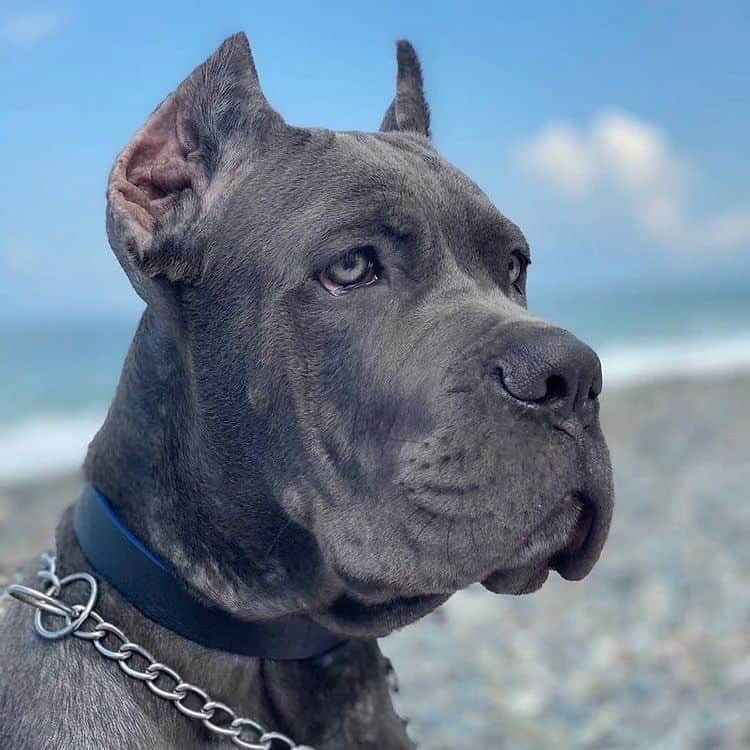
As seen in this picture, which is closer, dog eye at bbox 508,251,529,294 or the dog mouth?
the dog mouth

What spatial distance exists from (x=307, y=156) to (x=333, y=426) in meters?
0.79

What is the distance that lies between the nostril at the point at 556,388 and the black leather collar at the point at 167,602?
3.21 feet

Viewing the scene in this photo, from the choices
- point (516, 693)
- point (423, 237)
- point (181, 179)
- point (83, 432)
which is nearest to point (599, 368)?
point (423, 237)

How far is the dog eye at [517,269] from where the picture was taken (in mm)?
3516

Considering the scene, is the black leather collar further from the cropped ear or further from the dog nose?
the dog nose

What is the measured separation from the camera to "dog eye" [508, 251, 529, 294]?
3516 millimetres

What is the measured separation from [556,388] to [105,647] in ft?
4.51

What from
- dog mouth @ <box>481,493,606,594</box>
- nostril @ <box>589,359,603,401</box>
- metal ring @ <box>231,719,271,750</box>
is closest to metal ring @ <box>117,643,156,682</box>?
metal ring @ <box>231,719,271,750</box>

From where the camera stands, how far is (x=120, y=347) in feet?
98.0

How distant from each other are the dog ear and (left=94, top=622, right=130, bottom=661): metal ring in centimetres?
190

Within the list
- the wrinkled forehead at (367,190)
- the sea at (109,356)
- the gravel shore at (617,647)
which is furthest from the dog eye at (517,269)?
the sea at (109,356)

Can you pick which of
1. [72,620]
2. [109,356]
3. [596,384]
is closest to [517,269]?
[596,384]

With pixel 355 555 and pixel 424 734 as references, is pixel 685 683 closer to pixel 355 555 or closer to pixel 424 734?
pixel 424 734

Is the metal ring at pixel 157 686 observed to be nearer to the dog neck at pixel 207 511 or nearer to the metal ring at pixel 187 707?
the metal ring at pixel 187 707
